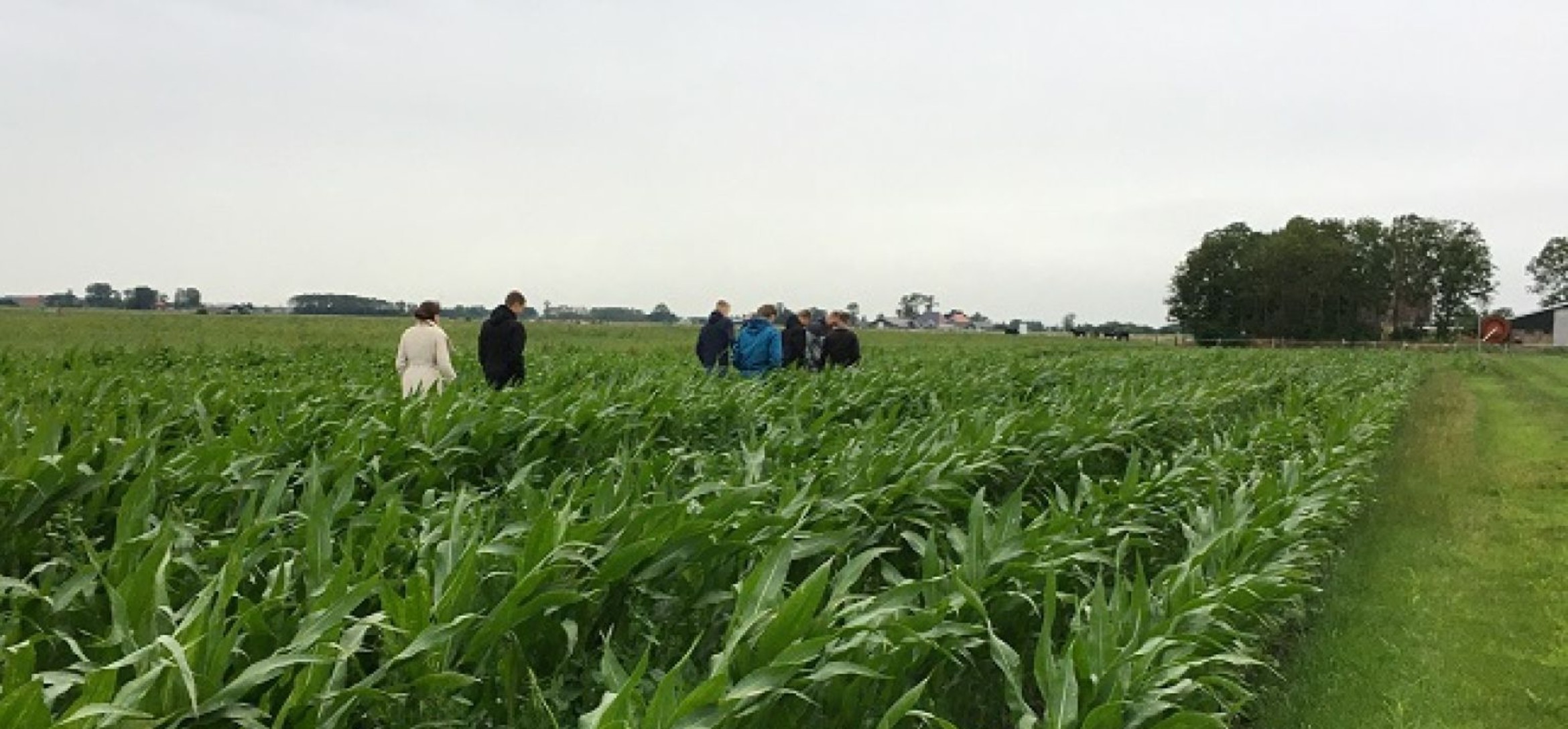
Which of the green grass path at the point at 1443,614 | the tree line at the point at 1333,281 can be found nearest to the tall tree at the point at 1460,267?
the tree line at the point at 1333,281

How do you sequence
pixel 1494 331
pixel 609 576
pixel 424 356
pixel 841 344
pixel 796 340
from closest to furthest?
pixel 609 576
pixel 424 356
pixel 841 344
pixel 796 340
pixel 1494 331

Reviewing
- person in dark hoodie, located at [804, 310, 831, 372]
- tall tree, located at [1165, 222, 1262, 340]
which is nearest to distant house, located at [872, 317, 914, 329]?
tall tree, located at [1165, 222, 1262, 340]

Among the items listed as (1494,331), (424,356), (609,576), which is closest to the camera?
(609,576)

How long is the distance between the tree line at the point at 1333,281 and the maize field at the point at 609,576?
87.2m

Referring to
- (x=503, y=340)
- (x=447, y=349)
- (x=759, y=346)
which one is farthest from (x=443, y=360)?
(x=759, y=346)

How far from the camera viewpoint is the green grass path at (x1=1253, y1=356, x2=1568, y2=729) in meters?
4.79

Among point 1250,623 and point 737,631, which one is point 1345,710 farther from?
point 737,631

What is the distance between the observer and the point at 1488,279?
94.3 m

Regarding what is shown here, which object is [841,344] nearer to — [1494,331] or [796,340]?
[796,340]

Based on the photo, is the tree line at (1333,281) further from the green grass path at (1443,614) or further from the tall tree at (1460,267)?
the green grass path at (1443,614)

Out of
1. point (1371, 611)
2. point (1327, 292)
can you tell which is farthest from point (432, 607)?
point (1327, 292)

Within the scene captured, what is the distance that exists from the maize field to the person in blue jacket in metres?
5.61

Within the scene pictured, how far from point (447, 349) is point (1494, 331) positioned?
67.9 metres

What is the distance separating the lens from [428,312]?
384 inches
